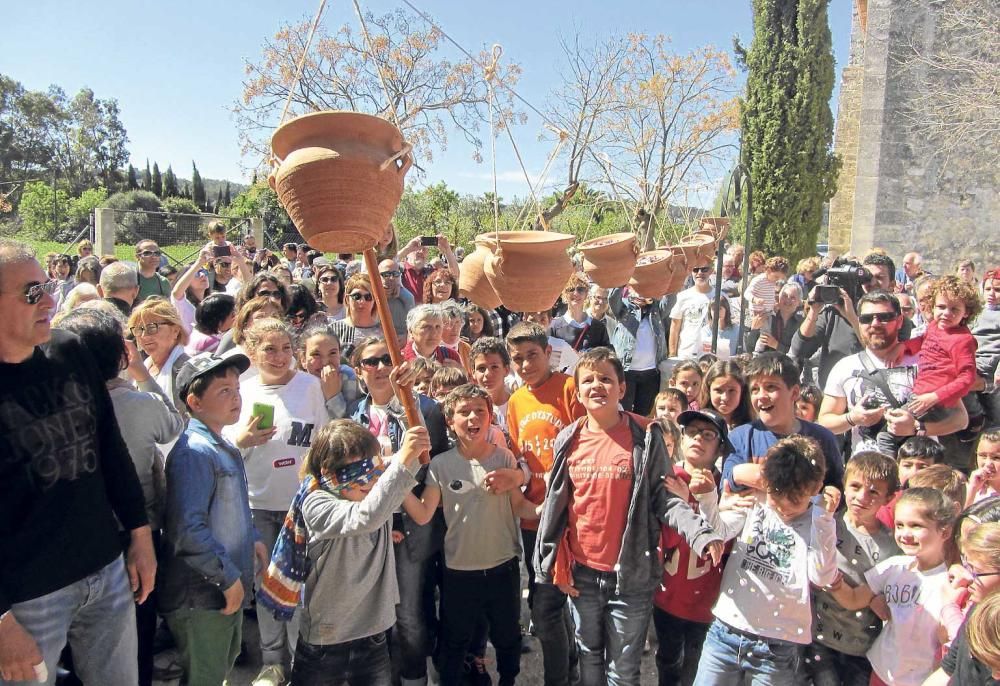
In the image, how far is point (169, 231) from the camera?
698 inches

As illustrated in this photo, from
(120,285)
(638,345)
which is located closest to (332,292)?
(120,285)

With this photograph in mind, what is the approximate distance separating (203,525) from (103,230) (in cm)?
1537

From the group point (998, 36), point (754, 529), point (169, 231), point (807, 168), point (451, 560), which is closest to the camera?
point (754, 529)

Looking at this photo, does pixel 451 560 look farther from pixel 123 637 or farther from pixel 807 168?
pixel 807 168

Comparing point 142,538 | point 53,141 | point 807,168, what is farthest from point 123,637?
point 53,141

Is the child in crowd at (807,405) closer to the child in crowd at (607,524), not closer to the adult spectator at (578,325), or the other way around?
the child in crowd at (607,524)

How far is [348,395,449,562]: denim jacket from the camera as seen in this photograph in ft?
9.43

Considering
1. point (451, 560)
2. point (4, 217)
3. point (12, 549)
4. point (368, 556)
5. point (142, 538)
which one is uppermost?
point (4, 217)

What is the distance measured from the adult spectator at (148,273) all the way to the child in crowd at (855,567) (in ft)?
20.3

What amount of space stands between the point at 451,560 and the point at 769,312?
13.0 feet

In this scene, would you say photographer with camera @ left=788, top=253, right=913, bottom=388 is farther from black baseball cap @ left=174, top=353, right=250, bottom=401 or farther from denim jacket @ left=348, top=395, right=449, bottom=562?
black baseball cap @ left=174, top=353, right=250, bottom=401

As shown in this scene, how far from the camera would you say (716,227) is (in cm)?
452

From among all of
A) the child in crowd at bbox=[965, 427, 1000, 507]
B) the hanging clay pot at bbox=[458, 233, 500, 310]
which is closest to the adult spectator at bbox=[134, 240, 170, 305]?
the hanging clay pot at bbox=[458, 233, 500, 310]

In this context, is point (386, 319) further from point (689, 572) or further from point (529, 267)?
point (689, 572)
